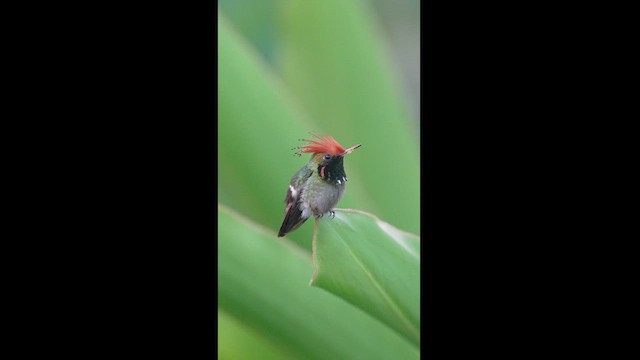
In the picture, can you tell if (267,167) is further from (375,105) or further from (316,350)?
(316,350)

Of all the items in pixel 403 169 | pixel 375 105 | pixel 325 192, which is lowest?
pixel 325 192

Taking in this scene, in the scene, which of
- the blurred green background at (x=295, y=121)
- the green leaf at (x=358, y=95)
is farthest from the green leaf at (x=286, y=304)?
the green leaf at (x=358, y=95)

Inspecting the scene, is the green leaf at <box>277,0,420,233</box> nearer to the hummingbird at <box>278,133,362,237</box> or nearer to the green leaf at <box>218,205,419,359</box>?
the hummingbird at <box>278,133,362,237</box>

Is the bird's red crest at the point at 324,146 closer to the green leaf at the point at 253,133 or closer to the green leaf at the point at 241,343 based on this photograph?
the green leaf at the point at 253,133

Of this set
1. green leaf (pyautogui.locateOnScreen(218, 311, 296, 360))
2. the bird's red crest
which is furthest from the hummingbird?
green leaf (pyautogui.locateOnScreen(218, 311, 296, 360))

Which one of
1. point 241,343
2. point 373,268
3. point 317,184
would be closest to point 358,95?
point 317,184

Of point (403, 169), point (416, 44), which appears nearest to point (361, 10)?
point (416, 44)

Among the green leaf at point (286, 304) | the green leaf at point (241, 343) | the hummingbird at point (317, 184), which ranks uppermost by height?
the hummingbird at point (317, 184)
